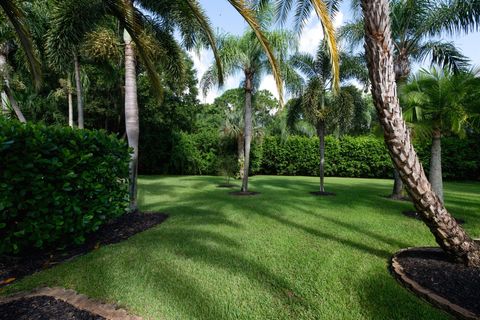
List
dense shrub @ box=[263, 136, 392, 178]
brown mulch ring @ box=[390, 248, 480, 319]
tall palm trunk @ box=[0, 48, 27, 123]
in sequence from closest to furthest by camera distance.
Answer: brown mulch ring @ box=[390, 248, 480, 319]
tall palm trunk @ box=[0, 48, 27, 123]
dense shrub @ box=[263, 136, 392, 178]

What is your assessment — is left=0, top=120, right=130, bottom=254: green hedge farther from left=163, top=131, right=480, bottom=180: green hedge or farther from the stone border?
left=163, top=131, right=480, bottom=180: green hedge

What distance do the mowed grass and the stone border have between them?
0.34ft

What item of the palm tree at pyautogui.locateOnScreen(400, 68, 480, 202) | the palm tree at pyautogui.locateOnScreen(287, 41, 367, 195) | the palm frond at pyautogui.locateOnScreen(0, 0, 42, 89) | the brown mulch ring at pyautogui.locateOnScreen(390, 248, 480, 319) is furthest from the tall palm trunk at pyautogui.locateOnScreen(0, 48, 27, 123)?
the palm tree at pyautogui.locateOnScreen(400, 68, 480, 202)

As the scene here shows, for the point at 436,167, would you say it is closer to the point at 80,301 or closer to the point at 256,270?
the point at 256,270

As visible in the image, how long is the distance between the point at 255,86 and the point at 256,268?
10295 millimetres

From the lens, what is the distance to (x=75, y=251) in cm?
437

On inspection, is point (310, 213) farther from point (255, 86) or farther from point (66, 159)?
point (255, 86)

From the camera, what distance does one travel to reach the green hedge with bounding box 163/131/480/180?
1959cm

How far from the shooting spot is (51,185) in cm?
385

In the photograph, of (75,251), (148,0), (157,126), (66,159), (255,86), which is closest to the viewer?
(66,159)

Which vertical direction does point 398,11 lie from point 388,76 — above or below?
above

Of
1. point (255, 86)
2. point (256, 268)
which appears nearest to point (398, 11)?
point (255, 86)

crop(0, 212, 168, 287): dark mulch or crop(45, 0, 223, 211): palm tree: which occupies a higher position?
crop(45, 0, 223, 211): palm tree

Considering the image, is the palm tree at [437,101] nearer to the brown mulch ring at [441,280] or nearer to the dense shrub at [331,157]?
the brown mulch ring at [441,280]
